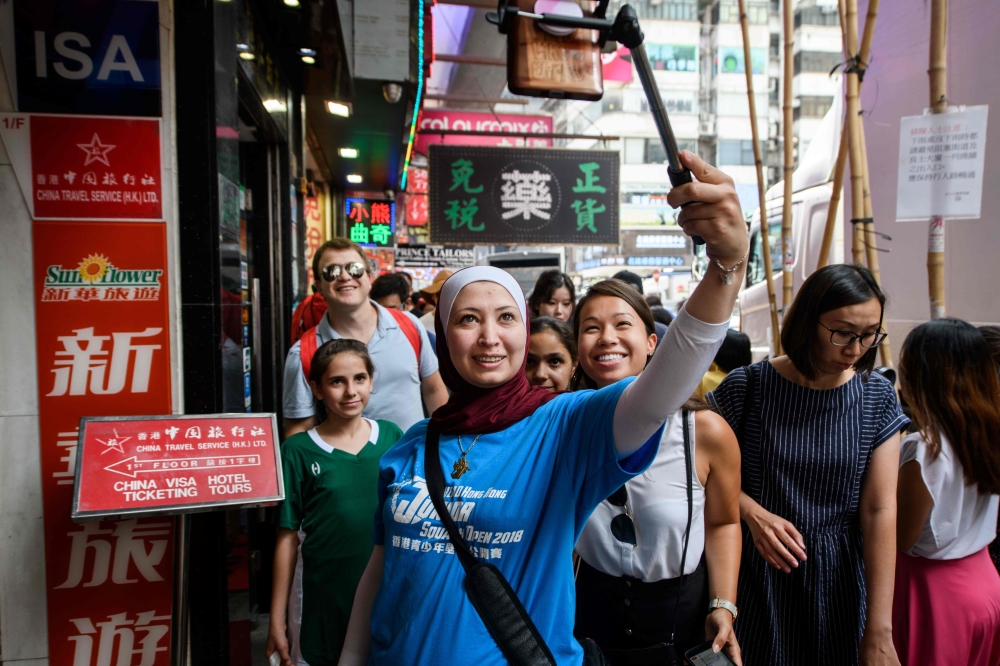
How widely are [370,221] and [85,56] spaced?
793 cm

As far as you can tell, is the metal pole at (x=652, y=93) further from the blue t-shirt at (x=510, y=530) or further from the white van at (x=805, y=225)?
the white van at (x=805, y=225)

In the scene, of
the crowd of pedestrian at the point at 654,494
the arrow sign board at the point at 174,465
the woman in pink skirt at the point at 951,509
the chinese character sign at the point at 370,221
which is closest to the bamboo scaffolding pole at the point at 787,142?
the woman in pink skirt at the point at 951,509

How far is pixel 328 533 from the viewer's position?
2256 millimetres

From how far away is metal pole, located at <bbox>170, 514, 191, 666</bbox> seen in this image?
7.68ft

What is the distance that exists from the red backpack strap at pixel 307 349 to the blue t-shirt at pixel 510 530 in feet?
5.23

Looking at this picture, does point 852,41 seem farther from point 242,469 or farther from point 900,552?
point 242,469

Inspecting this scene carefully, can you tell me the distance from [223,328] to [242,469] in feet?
2.44

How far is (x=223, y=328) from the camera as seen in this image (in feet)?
8.87

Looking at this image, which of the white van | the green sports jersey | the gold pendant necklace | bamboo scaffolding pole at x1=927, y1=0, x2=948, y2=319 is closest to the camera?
the gold pendant necklace

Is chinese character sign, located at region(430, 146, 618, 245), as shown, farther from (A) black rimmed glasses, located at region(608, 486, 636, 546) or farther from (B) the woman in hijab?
(B) the woman in hijab

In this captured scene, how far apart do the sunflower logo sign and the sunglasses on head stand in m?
0.70

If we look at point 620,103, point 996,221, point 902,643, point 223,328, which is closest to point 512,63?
point 223,328

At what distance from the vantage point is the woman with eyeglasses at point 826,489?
6.37 ft

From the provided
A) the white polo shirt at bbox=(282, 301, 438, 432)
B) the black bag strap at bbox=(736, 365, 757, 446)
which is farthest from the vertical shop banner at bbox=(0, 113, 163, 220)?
the black bag strap at bbox=(736, 365, 757, 446)
